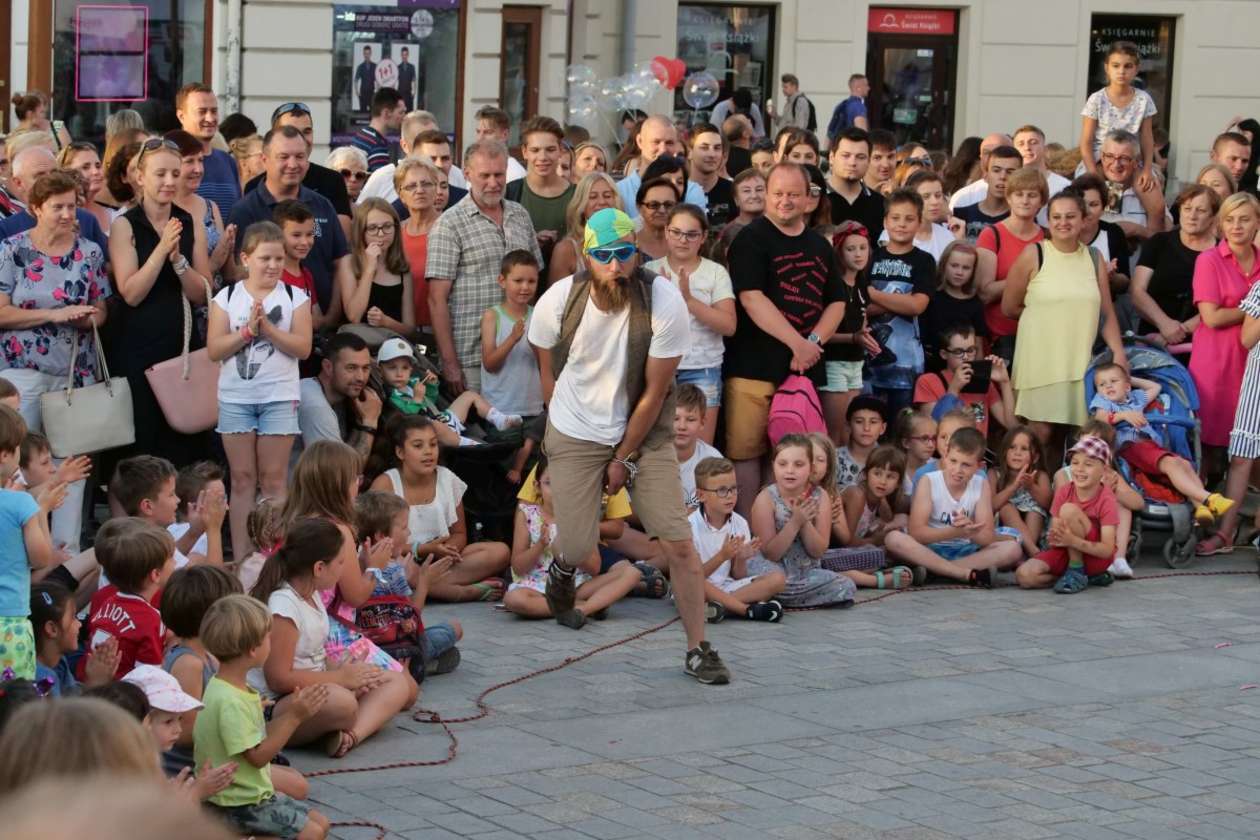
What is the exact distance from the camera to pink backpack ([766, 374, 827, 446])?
10.1m

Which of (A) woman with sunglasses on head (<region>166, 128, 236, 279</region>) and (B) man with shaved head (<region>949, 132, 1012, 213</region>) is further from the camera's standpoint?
(B) man with shaved head (<region>949, 132, 1012, 213</region>)

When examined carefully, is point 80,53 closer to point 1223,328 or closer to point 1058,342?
point 1058,342

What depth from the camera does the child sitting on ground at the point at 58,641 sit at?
633 cm

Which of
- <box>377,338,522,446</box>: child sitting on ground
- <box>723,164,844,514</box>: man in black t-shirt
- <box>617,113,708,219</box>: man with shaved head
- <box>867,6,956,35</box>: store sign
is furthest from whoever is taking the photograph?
<box>867,6,956,35</box>: store sign

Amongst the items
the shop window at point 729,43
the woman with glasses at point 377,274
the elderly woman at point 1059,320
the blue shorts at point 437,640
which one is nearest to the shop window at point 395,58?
the shop window at point 729,43

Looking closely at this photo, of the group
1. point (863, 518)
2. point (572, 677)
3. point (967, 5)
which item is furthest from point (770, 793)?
point (967, 5)

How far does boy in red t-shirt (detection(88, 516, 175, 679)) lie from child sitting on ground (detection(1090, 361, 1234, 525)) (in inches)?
234

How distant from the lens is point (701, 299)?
10.1 meters

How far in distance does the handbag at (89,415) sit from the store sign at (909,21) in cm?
1758

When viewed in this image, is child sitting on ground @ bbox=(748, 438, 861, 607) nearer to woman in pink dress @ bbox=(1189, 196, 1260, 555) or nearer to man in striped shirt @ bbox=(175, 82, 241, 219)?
woman in pink dress @ bbox=(1189, 196, 1260, 555)

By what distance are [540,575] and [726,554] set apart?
0.87 m

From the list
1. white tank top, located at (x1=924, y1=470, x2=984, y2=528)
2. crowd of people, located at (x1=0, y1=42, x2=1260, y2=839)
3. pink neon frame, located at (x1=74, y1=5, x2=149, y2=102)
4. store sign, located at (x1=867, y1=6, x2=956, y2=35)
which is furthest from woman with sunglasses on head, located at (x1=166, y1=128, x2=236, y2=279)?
store sign, located at (x1=867, y1=6, x2=956, y2=35)

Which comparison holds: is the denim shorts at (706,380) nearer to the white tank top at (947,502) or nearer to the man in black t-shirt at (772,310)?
the man in black t-shirt at (772,310)

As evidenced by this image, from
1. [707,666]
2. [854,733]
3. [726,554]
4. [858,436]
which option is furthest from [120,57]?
[854,733]
